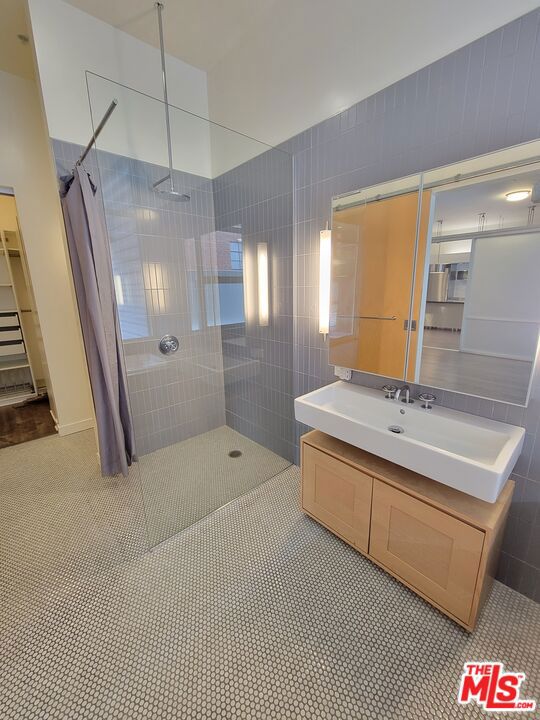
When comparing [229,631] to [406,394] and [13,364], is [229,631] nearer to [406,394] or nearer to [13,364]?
[406,394]

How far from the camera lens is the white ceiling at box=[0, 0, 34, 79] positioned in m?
1.82

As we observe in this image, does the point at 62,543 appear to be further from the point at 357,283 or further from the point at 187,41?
the point at 187,41

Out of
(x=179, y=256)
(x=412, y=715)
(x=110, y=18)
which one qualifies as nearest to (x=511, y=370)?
(x=412, y=715)

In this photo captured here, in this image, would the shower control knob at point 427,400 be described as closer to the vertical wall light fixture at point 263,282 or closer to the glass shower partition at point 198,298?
the glass shower partition at point 198,298

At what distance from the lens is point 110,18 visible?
1949mm

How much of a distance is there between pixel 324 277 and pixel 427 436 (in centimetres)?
112

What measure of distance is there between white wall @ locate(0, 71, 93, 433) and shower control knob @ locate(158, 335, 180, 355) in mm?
760

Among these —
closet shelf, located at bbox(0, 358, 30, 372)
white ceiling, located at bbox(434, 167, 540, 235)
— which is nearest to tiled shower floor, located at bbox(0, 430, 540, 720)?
white ceiling, located at bbox(434, 167, 540, 235)

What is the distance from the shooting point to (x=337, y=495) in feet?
5.37

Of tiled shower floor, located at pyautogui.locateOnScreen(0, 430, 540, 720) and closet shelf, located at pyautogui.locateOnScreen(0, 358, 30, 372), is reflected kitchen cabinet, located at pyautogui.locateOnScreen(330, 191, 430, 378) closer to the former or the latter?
tiled shower floor, located at pyautogui.locateOnScreen(0, 430, 540, 720)

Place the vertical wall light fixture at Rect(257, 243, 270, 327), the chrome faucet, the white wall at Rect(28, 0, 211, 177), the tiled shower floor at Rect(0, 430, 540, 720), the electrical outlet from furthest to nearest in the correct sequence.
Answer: the vertical wall light fixture at Rect(257, 243, 270, 327)
the electrical outlet
the white wall at Rect(28, 0, 211, 177)
the chrome faucet
the tiled shower floor at Rect(0, 430, 540, 720)

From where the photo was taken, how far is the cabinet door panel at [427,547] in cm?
118

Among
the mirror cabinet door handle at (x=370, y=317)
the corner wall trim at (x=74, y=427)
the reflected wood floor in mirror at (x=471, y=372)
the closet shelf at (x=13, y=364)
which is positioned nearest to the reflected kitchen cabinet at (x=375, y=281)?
the mirror cabinet door handle at (x=370, y=317)

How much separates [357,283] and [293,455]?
1.49 metres
